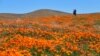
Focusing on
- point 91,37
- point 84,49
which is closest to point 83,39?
point 91,37

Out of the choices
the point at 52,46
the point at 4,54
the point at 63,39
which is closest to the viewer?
the point at 4,54

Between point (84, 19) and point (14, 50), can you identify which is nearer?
point (14, 50)

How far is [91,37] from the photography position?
94.2ft

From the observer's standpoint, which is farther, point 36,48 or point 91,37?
point 91,37

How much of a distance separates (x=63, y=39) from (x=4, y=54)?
8659 mm

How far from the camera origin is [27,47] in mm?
21047

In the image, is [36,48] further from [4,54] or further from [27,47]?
[4,54]

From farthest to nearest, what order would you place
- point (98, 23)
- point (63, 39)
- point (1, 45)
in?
point (98, 23) → point (63, 39) → point (1, 45)

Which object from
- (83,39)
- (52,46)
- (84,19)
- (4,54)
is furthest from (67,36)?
(84,19)

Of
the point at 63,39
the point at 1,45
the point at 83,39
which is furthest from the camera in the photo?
the point at 83,39

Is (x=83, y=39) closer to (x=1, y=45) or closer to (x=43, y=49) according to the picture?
(x=43, y=49)

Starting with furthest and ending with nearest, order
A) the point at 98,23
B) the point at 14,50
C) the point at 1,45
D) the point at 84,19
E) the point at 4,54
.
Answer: the point at 84,19 → the point at 98,23 → the point at 1,45 → the point at 14,50 → the point at 4,54

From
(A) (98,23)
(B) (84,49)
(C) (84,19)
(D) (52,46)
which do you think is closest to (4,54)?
(D) (52,46)

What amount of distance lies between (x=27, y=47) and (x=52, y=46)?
1853mm
